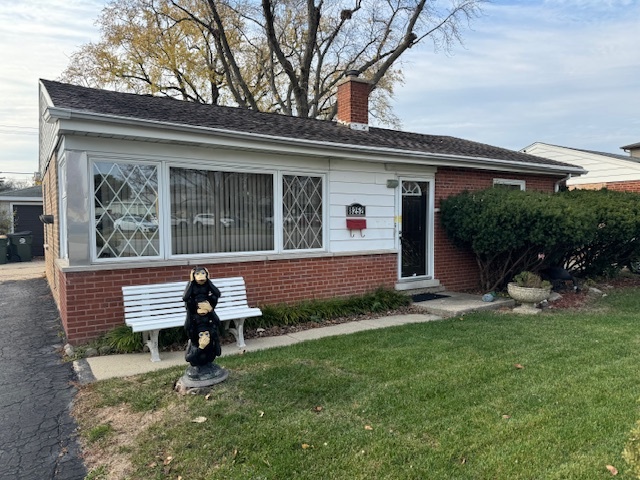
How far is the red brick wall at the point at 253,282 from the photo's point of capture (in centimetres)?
565

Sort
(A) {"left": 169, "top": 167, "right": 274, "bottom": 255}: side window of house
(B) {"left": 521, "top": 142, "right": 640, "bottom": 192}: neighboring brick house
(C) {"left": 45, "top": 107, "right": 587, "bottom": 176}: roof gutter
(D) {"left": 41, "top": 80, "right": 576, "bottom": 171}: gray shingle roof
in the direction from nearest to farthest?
(C) {"left": 45, "top": 107, "right": 587, "bottom": 176}: roof gutter < (D) {"left": 41, "top": 80, "right": 576, "bottom": 171}: gray shingle roof < (A) {"left": 169, "top": 167, "right": 274, "bottom": 255}: side window of house < (B) {"left": 521, "top": 142, "right": 640, "bottom": 192}: neighboring brick house

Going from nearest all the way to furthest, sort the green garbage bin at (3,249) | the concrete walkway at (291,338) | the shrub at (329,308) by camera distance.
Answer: the concrete walkway at (291,338)
the shrub at (329,308)
the green garbage bin at (3,249)

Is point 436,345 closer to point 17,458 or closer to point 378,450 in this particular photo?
point 378,450

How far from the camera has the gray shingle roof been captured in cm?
595

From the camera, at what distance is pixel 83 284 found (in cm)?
565

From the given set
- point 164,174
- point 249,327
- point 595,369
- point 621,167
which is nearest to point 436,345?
point 595,369

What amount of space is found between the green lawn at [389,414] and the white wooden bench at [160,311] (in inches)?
25.6

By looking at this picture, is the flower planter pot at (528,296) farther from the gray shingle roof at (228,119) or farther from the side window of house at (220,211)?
the side window of house at (220,211)

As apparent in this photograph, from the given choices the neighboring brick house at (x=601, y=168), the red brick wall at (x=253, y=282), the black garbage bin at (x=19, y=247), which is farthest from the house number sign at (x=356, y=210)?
the black garbage bin at (x=19, y=247)

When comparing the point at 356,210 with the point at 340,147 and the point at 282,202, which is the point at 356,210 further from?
the point at 282,202

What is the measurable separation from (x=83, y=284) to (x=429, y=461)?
468cm

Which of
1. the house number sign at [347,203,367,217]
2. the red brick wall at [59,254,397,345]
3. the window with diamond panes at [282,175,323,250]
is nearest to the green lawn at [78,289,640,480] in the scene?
the red brick wall at [59,254,397,345]

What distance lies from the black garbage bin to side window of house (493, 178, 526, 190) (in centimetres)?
1815

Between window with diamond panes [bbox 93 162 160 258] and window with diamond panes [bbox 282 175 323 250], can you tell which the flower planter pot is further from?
window with diamond panes [bbox 93 162 160 258]
